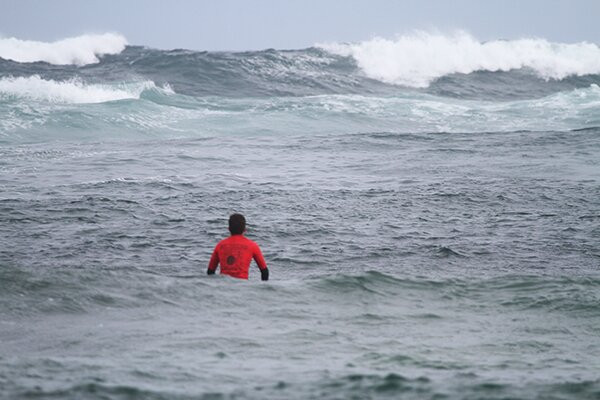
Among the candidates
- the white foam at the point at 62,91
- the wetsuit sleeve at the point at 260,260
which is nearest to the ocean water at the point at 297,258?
the wetsuit sleeve at the point at 260,260

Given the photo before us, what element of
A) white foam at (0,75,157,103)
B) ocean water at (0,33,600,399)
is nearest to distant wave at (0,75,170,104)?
white foam at (0,75,157,103)

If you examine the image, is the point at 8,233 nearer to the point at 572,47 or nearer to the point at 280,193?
the point at 280,193

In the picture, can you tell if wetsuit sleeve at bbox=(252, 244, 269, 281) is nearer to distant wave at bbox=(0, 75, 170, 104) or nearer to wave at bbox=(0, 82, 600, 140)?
wave at bbox=(0, 82, 600, 140)

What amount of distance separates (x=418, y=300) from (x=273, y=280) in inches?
66.9

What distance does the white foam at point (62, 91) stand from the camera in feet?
101

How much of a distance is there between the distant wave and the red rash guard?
2368 cm

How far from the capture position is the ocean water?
5.66 m

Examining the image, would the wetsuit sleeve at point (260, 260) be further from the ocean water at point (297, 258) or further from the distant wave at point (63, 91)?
the distant wave at point (63, 91)

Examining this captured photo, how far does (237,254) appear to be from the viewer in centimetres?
859

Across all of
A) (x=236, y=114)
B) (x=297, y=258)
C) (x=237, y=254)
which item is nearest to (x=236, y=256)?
(x=237, y=254)

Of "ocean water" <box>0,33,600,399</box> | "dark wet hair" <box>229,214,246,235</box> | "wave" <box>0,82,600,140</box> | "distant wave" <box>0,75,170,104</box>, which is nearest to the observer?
"ocean water" <box>0,33,600,399</box>

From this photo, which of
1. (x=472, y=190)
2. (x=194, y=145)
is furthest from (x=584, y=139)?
(x=194, y=145)

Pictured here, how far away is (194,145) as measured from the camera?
21328 millimetres

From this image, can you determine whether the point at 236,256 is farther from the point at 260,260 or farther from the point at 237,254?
the point at 260,260
